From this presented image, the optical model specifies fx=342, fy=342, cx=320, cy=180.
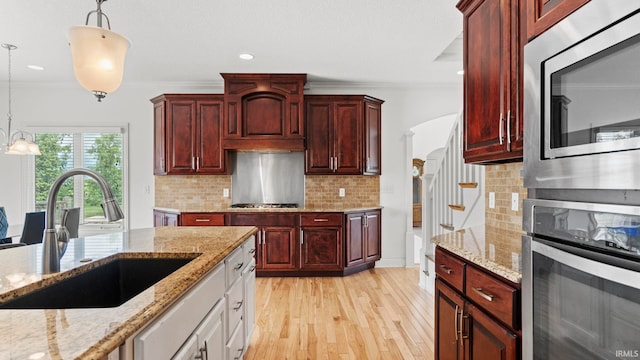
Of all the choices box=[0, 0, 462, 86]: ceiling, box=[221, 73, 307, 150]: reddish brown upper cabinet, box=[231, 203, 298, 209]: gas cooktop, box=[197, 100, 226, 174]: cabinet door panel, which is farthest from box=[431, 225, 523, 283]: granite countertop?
box=[197, 100, 226, 174]: cabinet door panel

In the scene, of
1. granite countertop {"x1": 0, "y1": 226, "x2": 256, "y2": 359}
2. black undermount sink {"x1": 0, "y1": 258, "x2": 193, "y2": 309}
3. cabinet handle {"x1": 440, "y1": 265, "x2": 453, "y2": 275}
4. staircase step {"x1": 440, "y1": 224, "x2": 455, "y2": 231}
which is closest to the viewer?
granite countertop {"x1": 0, "y1": 226, "x2": 256, "y2": 359}

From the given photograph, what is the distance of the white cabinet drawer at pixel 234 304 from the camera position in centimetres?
187

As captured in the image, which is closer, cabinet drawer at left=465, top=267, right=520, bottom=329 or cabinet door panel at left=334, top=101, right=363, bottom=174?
cabinet drawer at left=465, top=267, right=520, bottom=329

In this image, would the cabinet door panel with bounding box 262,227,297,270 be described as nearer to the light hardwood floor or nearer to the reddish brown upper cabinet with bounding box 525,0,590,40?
the light hardwood floor

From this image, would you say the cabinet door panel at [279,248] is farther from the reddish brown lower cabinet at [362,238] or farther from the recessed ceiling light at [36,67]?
the recessed ceiling light at [36,67]

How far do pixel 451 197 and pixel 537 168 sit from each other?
2.69 meters

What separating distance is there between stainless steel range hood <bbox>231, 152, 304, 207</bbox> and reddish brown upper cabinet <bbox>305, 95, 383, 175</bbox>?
1.35ft

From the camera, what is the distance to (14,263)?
1.45m

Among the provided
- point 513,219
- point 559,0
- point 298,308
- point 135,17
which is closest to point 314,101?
point 135,17

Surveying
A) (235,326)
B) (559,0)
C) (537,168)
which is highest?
(559,0)

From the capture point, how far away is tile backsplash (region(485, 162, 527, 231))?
2164 millimetres

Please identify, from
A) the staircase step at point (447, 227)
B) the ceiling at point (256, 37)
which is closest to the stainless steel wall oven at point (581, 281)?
the ceiling at point (256, 37)

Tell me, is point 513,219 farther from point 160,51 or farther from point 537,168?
point 160,51

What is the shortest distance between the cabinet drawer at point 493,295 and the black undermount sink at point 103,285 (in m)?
1.34
